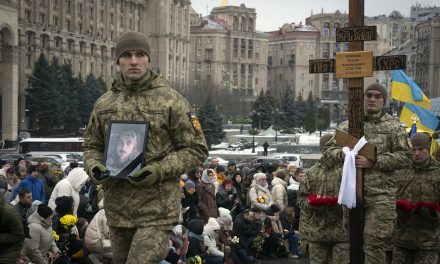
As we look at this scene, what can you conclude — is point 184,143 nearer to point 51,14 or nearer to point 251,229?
point 251,229

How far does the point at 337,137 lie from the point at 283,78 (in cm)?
13885

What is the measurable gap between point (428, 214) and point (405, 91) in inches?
172

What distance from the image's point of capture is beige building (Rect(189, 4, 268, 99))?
127625 millimetres

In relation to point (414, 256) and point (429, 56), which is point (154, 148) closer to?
point (414, 256)

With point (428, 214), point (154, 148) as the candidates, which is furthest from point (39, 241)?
point (154, 148)

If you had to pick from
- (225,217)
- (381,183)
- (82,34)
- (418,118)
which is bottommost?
(225,217)

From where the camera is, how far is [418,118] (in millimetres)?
11930

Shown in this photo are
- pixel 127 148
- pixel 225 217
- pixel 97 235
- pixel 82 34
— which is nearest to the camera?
pixel 127 148

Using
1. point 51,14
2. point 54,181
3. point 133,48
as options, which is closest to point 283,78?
point 51,14

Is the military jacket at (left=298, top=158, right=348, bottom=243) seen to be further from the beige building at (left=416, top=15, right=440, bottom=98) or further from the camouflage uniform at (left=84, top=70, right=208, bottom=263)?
the beige building at (left=416, top=15, right=440, bottom=98)

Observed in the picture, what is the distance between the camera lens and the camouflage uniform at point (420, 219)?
7.24 meters

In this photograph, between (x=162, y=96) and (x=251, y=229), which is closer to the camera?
(x=162, y=96)

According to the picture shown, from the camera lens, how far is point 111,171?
170 inches

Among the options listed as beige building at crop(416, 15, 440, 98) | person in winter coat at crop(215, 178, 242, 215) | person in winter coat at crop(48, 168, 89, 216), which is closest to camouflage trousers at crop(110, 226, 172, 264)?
person in winter coat at crop(48, 168, 89, 216)
